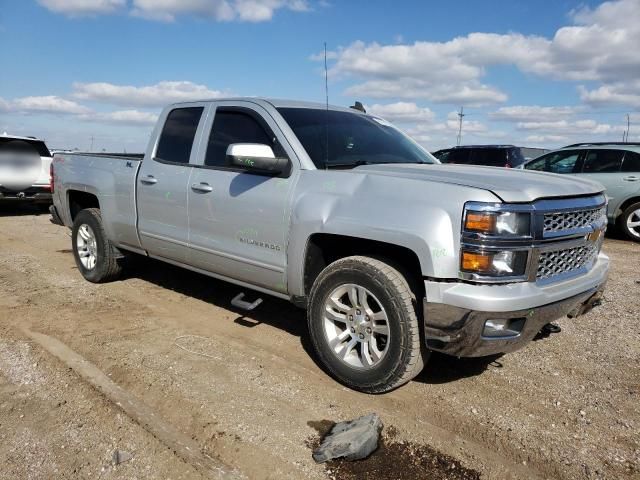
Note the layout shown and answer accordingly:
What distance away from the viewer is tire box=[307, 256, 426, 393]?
10.3 ft

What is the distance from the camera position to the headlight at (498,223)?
2879 mm

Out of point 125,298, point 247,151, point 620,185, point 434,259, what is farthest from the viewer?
point 620,185

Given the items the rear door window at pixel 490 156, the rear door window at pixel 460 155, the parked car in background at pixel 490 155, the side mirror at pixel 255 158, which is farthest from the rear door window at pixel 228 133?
the rear door window at pixel 460 155

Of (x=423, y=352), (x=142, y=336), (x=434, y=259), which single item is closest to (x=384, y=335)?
(x=423, y=352)

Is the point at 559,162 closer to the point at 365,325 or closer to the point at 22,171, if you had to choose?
the point at 365,325

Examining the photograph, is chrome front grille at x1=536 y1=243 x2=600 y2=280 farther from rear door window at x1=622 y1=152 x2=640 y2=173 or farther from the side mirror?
rear door window at x1=622 y1=152 x2=640 y2=173

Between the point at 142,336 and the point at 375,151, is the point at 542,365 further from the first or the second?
the point at 142,336

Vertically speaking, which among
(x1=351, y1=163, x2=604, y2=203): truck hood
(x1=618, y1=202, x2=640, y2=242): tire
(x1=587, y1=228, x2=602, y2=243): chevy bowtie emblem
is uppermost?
(x1=351, y1=163, x2=604, y2=203): truck hood

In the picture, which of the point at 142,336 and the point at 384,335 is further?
the point at 142,336

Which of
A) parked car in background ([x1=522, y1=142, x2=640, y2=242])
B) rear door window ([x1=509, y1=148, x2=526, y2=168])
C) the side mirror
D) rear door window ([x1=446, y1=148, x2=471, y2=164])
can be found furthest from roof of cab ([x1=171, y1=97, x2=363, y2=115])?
rear door window ([x1=446, y1=148, x2=471, y2=164])

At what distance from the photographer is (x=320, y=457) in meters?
2.72

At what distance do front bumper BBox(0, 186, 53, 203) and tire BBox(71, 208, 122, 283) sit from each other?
216 inches

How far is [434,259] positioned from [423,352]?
612 millimetres

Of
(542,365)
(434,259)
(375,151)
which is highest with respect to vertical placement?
(375,151)
